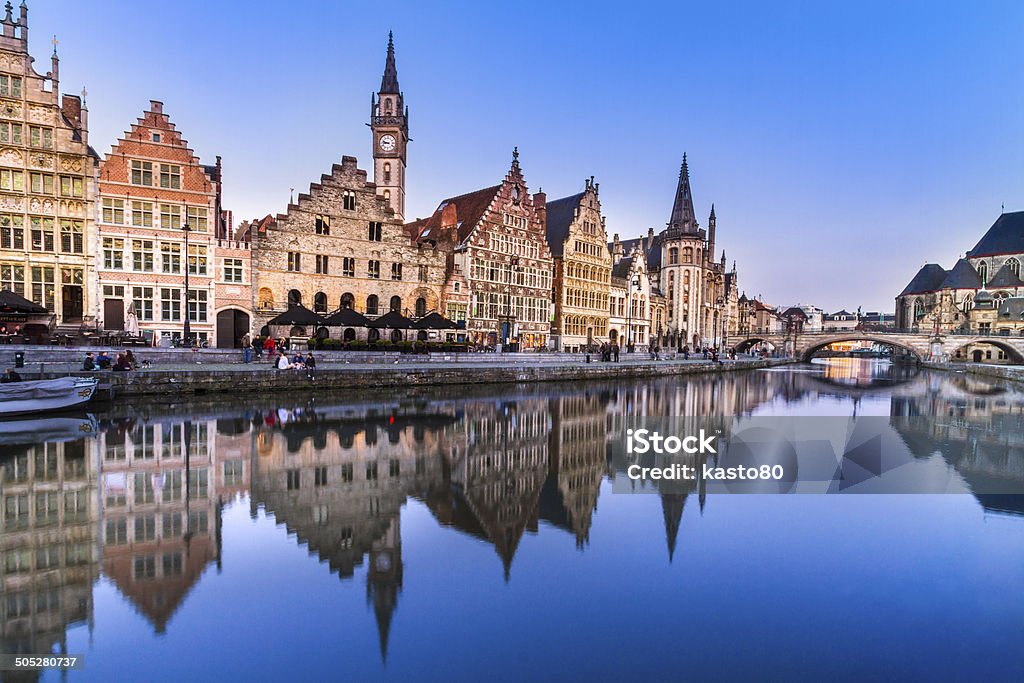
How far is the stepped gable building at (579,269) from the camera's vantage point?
48219mm

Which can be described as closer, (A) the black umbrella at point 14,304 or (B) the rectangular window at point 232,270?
(A) the black umbrella at point 14,304

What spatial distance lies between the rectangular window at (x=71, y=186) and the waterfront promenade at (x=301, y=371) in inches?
475

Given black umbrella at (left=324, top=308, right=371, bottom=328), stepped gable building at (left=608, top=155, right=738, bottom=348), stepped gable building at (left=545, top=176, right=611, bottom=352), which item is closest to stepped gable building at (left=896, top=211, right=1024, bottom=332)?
stepped gable building at (left=608, top=155, right=738, bottom=348)

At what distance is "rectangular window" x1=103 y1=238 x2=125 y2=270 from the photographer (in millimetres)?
28516

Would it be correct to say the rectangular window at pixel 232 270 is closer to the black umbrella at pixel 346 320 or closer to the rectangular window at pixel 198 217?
the rectangular window at pixel 198 217

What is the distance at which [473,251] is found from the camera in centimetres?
4009

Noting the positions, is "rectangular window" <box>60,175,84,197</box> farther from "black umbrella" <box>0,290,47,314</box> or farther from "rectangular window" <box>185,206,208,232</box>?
"black umbrella" <box>0,290,47,314</box>

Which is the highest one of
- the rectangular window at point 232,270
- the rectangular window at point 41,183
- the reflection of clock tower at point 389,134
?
the reflection of clock tower at point 389,134

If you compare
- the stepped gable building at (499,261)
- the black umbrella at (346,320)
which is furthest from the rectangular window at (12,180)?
the stepped gable building at (499,261)

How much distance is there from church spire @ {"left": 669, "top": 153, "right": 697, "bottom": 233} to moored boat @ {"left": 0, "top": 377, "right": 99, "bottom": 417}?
67102mm

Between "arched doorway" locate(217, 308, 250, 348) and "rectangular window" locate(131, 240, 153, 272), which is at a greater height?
"rectangular window" locate(131, 240, 153, 272)

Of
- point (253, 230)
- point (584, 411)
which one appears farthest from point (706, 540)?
point (253, 230)

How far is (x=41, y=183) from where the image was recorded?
2745 cm

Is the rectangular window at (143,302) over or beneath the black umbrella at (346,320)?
over
